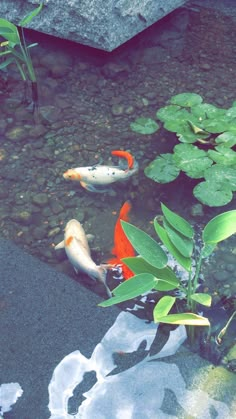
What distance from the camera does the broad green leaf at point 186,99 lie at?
125 inches

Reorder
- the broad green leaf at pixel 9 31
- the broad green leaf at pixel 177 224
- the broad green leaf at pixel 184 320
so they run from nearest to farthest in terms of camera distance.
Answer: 1. the broad green leaf at pixel 184 320
2. the broad green leaf at pixel 177 224
3. the broad green leaf at pixel 9 31

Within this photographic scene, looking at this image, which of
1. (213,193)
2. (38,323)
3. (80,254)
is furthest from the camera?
(213,193)

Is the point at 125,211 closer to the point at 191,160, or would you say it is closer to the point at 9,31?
the point at 191,160

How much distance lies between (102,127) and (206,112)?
591mm

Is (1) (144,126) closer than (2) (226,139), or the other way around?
(2) (226,139)

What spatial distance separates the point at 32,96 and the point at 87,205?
97 centimetres

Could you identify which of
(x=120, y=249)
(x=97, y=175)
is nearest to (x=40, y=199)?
(x=97, y=175)

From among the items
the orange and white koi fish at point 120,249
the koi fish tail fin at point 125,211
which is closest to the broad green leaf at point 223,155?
the koi fish tail fin at point 125,211

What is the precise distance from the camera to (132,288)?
2.03m

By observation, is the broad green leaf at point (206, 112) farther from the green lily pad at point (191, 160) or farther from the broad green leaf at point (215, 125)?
the green lily pad at point (191, 160)

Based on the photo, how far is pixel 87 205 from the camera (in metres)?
2.79

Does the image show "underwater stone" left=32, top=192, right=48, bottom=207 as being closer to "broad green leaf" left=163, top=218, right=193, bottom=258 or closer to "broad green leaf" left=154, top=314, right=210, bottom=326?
"broad green leaf" left=163, top=218, right=193, bottom=258

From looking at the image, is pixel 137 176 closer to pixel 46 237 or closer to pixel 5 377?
pixel 46 237

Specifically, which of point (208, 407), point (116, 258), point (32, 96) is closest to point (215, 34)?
point (32, 96)
